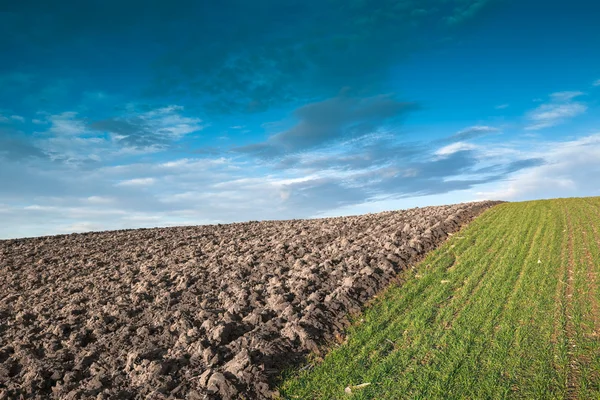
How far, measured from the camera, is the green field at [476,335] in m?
6.20

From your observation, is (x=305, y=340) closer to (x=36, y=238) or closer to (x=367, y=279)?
(x=367, y=279)

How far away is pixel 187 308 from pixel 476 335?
6.11 metres

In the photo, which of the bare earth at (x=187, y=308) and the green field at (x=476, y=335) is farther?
the bare earth at (x=187, y=308)

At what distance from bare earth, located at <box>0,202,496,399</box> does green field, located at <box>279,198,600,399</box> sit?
26.2 inches

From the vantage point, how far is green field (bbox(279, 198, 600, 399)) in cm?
620

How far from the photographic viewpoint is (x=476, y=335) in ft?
25.4

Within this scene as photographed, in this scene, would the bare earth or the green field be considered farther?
the bare earth

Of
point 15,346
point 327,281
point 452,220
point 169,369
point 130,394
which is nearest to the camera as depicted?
point 130,394

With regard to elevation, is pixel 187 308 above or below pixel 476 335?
above

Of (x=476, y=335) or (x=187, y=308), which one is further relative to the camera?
(x=187, y=308)

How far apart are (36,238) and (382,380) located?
76.5ft

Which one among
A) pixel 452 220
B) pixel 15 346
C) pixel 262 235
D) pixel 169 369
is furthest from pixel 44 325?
pixel 452 220

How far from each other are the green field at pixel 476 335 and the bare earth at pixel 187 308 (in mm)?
666

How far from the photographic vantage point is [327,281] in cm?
1038
